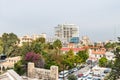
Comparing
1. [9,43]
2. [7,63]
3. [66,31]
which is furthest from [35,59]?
[66,31]

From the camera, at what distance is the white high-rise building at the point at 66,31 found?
3514 inches

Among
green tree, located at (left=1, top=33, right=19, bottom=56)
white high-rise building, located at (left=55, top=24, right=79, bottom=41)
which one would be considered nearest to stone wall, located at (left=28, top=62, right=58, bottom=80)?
green tree, located at (left=1, top=33, right=19, bottom=56)

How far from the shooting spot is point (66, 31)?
294 ft

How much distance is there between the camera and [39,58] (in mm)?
23453

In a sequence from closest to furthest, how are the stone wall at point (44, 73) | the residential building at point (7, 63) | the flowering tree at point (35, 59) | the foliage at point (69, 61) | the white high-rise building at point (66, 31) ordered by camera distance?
the stone wall at point (44, 73), the flowering tree at point (35, 59), the foliage at point (69, 61), the residential building at point (7, 63), the white high-rise building at point (66, 31)

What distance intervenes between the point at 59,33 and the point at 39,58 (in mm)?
66954

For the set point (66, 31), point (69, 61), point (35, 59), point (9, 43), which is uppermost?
point (66, 31)

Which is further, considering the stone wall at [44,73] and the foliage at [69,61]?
the foliage at [69,61]

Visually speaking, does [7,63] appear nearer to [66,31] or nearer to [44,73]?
[44,73]

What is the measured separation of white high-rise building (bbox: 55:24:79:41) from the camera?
89250 mm

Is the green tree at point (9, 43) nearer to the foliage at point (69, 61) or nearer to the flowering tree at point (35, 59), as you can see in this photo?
the foliage at point (69, 61)

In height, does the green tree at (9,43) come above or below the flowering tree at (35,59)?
above

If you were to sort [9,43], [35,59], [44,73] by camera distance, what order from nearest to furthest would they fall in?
[44,73] → [35,59] → [9,43]

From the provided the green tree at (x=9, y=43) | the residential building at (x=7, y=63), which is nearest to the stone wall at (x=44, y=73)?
the residential building at (x=7, y=63)
